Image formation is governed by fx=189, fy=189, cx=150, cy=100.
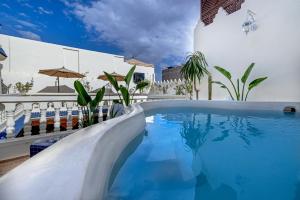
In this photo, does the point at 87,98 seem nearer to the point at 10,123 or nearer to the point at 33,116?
the point at 10,123

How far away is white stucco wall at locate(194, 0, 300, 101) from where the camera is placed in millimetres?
5664

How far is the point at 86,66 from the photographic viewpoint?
40.5 feet

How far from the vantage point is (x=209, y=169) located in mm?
1592

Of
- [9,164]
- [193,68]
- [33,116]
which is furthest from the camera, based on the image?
[193,68]

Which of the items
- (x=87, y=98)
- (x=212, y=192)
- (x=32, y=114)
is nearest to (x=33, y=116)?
(x=32, y=114)

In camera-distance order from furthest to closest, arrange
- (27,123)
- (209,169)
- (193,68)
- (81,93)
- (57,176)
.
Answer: (193,68)
(27,123)
(81,93)
(209,169)
(57,176)

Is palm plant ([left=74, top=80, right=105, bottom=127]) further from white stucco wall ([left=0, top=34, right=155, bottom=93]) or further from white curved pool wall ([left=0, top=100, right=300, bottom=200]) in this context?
white stucco wall ([left=0, top=34, right=155, bottom=93])

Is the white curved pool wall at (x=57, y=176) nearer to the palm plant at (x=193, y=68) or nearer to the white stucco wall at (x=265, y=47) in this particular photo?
the white stucco wall at (x=265, y=47)

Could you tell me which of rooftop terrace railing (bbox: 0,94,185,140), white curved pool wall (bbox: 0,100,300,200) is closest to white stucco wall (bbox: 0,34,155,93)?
rooftop terrace railing (bbox: 0,94,185,140)

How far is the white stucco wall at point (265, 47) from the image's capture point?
566cm

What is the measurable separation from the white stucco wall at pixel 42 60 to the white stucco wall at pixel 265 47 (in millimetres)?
7790

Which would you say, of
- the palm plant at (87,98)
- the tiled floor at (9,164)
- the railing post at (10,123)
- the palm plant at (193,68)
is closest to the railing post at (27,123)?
the railing post at (10,123)

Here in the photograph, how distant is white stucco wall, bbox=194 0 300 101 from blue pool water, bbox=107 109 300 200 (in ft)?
13.5

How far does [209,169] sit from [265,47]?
6352 millimetres
